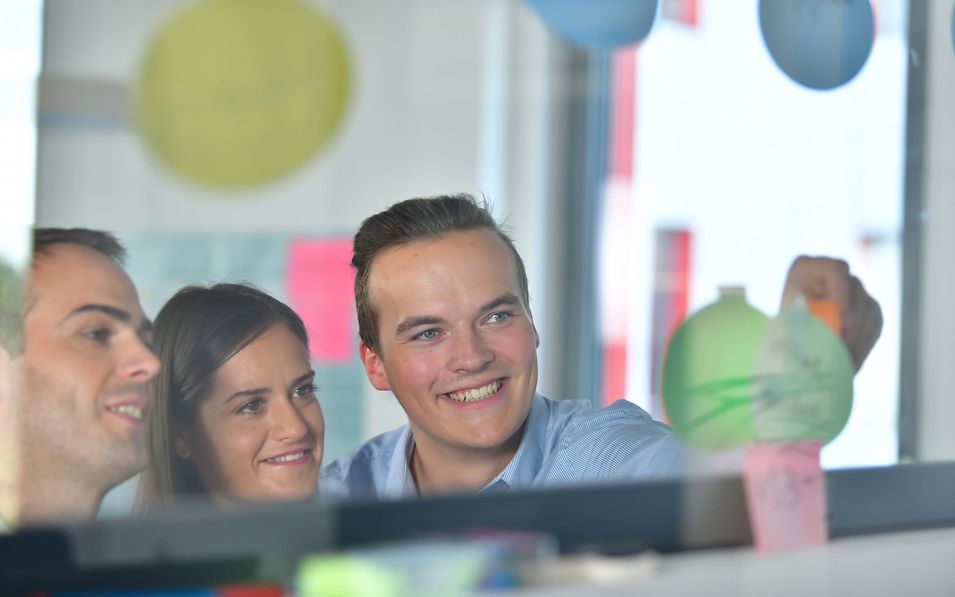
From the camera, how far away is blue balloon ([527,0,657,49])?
1417 millimetres

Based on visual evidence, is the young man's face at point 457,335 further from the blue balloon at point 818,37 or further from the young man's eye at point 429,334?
the blue balloon at point 818,37

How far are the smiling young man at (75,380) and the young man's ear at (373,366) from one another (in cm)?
25

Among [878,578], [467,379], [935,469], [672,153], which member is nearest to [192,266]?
[467,379]

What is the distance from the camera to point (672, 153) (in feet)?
4.97

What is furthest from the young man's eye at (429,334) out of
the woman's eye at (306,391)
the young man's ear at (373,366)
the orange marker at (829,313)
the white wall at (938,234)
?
the white wall at (938,234)

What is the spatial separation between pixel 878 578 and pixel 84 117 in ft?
3.29

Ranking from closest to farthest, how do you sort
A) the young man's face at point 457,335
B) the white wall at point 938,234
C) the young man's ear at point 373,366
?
the young man's ear at point 373,366 → the young man's face at point 457,335 → the white wall at point 938,234

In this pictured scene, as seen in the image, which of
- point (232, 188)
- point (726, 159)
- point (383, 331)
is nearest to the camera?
point (232, 188)

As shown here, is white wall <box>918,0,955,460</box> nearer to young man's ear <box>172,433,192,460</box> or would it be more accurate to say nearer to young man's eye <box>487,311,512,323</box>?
young man's eye <box>487,311,512,323</box>

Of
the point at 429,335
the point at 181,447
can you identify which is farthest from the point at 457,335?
the point at 181,447

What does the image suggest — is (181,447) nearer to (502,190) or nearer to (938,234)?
(502,190)

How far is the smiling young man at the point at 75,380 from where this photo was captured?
101cm

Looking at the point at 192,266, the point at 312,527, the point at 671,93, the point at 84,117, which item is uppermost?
the point at 671,93

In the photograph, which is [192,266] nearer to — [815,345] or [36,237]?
[36,237]
